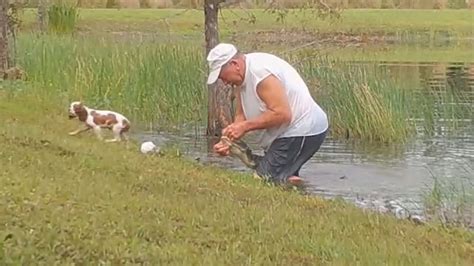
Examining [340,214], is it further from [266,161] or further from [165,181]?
[266,161]

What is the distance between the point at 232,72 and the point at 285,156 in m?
1.11

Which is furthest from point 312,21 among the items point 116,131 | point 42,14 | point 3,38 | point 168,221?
point 168,221

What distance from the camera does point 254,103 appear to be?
Result: 373 inches

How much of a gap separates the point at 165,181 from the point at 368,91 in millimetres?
7102

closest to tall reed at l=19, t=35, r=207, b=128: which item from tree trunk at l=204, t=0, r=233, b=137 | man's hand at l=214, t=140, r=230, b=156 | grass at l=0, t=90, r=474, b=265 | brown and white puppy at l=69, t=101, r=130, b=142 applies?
tree trunk at l=204, t=0, r=233, b=137

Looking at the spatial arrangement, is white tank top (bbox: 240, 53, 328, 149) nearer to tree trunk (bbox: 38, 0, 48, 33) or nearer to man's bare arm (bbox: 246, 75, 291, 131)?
man's bare arm (bbox: 246, 75, 291, 131)

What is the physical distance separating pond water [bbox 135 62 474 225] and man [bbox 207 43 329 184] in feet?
2.45

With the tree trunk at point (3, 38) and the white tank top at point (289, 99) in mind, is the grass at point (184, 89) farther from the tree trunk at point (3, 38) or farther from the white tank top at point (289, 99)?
the white tank top at point (289, 99)

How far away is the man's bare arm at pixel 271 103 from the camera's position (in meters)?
9.19

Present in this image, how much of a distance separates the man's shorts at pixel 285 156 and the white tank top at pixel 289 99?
62 millimetres

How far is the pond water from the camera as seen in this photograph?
10.7 m

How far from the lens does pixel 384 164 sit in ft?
42.7

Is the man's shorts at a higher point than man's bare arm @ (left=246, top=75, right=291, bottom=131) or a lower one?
lower

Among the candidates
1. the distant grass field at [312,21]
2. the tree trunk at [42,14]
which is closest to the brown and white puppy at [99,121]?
the tree trunk at [42,14]
